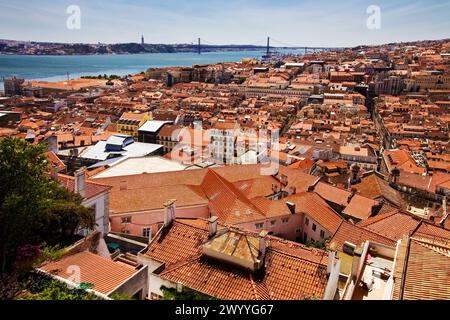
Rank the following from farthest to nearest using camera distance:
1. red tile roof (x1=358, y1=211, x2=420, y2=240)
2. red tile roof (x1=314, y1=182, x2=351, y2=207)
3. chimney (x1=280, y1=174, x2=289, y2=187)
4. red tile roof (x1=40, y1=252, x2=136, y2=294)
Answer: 1. chimney (x1=280, y1=174, x2=289, y2=187)
2. red tile roof (x1=314, y1=182, x2=351, y2=207)
3. red tile roof (x1=358, y1=211, x2=420, y2=240)
4. red tile roof (x1=40, y1=252, x2=136, y2=294)

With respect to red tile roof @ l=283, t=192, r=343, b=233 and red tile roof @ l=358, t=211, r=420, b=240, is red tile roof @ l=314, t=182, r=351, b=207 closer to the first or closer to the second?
red tile roof @ l=283, t=192, r=343, b=233

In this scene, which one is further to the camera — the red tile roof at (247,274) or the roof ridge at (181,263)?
the roof ridge at (181,263)

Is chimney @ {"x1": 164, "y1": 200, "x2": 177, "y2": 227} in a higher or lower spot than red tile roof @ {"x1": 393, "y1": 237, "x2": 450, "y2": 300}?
lower

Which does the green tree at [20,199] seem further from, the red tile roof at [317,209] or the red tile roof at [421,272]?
the red tile roof at [317,209]

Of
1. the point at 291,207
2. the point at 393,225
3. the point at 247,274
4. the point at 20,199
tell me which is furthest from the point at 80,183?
the point at 393,225

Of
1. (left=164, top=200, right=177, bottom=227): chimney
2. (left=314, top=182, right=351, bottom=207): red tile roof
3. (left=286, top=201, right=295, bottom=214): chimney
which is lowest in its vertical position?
(left=314, top=182, right=351, bottom=207): red tile roof

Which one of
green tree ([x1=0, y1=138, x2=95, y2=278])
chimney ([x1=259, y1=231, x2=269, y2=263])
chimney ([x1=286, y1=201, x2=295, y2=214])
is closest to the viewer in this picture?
green tree ([x1=0, y1=138, x2=95, y2=278])

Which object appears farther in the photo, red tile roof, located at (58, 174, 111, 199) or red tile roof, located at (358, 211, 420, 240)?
red tile roof, located at (358, 211, 420, 240)

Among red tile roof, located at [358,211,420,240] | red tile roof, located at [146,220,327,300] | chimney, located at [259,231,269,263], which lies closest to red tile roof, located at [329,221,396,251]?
red tile roof, located at [358,211,420,240]

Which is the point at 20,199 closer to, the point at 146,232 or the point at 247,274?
the point at 247,274

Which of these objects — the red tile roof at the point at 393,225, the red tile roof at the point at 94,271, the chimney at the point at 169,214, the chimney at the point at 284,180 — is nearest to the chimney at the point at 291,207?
the red tile roof at the point at 393,225

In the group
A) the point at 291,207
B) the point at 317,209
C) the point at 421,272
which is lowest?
the point at 317,209
